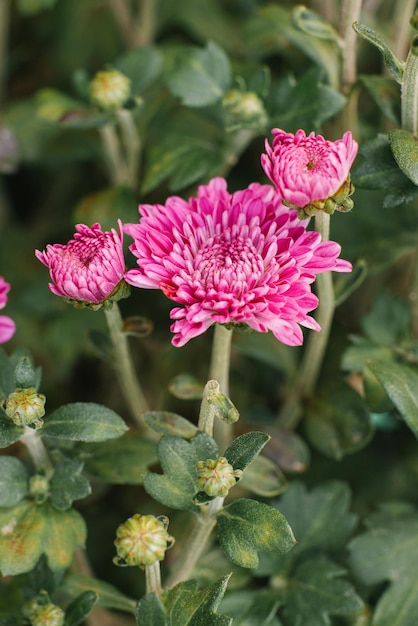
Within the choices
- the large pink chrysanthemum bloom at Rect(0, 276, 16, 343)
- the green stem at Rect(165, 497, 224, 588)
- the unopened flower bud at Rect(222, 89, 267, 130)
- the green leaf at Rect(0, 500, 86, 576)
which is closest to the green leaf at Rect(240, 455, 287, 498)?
the green stem at Rect(165, 497, 224, 588)

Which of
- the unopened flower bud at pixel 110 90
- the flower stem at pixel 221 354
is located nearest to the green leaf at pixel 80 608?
the flower stem at pixel 221 354

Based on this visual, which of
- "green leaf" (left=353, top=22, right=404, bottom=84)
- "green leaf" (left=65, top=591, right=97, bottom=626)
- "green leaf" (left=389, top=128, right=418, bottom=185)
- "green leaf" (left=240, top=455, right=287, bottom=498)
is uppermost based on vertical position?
"green leaf" (left=353, top=22, right=404, bottom=84)

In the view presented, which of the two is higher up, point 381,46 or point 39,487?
point 381,46

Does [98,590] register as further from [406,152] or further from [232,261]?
[406,152]

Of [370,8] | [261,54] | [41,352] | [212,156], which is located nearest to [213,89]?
[212,156]

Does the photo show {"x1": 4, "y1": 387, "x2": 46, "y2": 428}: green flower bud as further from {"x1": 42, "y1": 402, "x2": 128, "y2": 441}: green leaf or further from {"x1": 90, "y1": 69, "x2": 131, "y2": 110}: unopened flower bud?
{"x1": 90, "y1": 69, "x2": 131, "y2": 110}: unopened flower bud

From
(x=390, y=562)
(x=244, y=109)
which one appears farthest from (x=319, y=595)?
(x=244, y=109)
